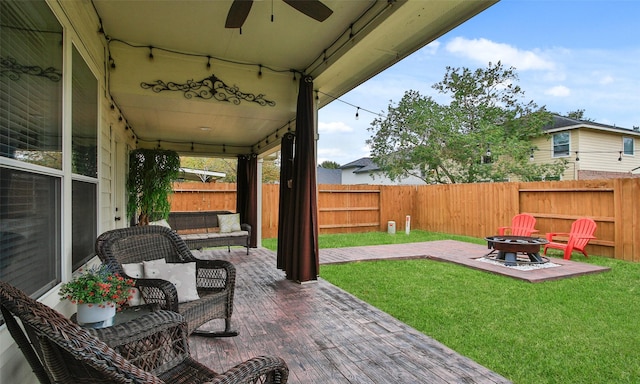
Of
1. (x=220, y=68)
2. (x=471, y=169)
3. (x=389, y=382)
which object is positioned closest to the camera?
(x=389, y=382)

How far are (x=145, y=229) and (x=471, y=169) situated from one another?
1164 centimetres

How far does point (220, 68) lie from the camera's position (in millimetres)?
4234

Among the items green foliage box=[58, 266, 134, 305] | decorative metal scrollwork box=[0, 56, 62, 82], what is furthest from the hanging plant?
green foliage box=[58, 266, 134, 305]

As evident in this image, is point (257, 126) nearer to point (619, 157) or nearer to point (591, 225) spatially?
point (591, 225)

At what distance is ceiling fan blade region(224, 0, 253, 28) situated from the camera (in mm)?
2301

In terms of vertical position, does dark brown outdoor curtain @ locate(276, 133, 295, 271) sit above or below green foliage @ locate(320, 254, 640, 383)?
above

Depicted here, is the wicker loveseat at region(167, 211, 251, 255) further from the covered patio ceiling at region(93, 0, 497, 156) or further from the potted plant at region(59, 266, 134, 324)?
the potted plant at region(59, 266, 134, 324)

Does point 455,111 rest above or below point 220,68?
above

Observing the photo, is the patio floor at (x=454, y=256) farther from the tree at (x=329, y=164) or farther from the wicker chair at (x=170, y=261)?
the tree at (x=329, y=164)

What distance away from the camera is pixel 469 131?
507 inches

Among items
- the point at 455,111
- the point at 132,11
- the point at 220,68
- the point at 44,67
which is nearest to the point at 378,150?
the point at 455,111

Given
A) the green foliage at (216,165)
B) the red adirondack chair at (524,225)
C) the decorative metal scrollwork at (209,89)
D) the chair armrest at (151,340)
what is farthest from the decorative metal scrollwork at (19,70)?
the green foliage at (216,165)

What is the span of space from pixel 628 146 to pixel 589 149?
8.15 feet

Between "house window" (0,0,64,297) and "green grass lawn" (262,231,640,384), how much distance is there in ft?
9.24
